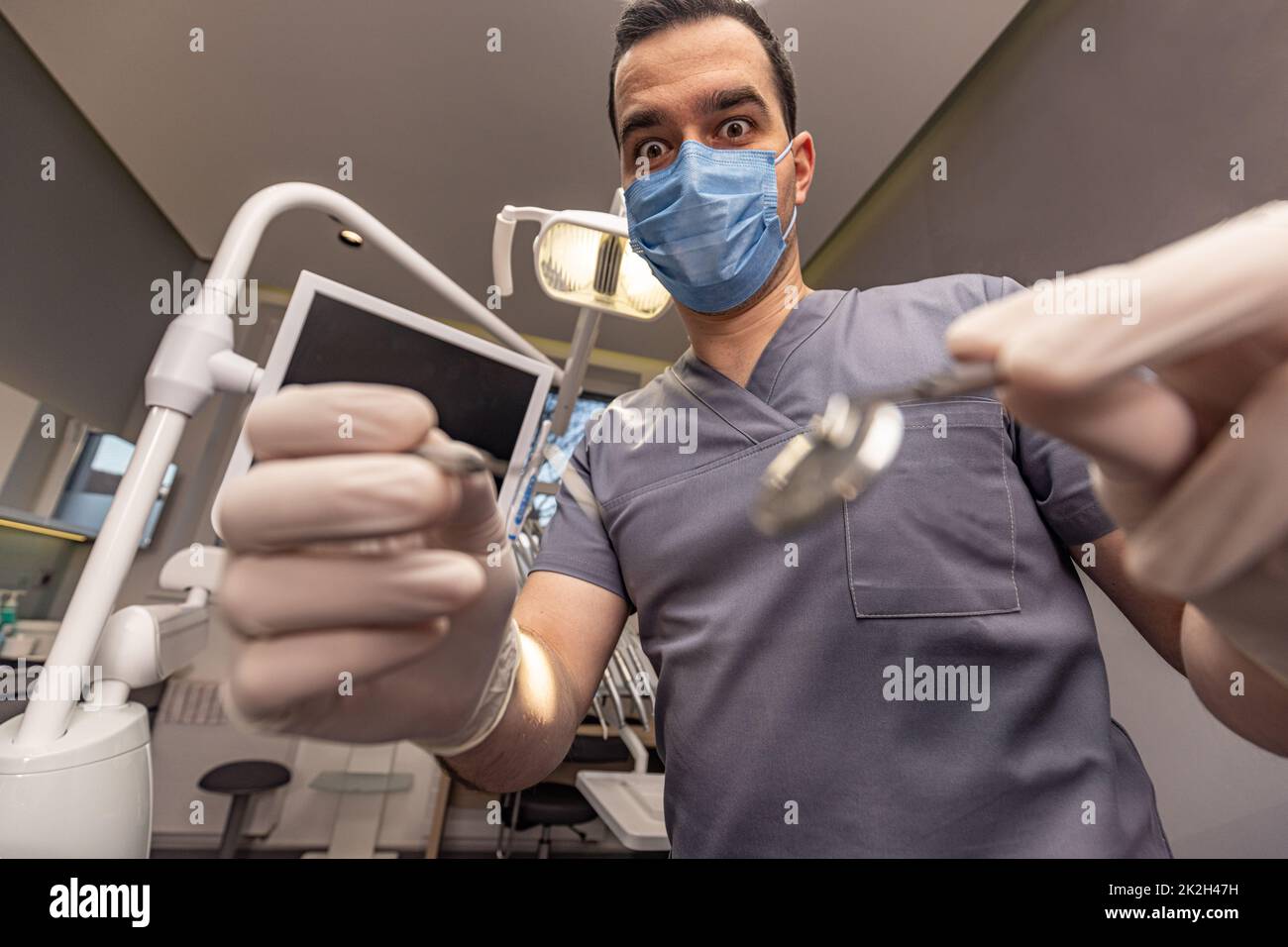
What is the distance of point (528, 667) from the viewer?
1.88 ft

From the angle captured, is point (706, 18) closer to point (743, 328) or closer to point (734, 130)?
point (734, 130)

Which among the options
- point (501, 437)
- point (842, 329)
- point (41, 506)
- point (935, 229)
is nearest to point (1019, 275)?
point (935, 229)

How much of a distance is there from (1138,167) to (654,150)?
3.66ft

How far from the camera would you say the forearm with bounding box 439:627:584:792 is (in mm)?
522

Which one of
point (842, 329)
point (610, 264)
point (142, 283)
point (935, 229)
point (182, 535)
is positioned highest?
point (142, 283)

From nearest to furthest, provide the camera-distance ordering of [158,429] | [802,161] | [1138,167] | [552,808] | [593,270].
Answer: [158,429] < [802,161] < [593,270] < [1138,167] < [552,808]

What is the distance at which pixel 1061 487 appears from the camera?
0.64m

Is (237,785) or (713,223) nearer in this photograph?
(713,223)

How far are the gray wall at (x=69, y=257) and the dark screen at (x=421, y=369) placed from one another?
7.32 ft

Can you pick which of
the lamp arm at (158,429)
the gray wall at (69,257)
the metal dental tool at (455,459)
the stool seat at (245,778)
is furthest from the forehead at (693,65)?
the stool seat at (245,778)

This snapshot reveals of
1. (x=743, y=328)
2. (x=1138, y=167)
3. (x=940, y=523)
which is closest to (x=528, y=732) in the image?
(x=940, y=523)

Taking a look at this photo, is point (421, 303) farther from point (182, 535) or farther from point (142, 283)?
point (182, 535)

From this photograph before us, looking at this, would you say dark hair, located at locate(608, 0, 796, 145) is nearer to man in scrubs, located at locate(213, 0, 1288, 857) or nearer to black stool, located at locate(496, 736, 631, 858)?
man in scrubs, located at locate(213, 0, 1288, 857)

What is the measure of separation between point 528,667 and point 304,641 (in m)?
0.26
